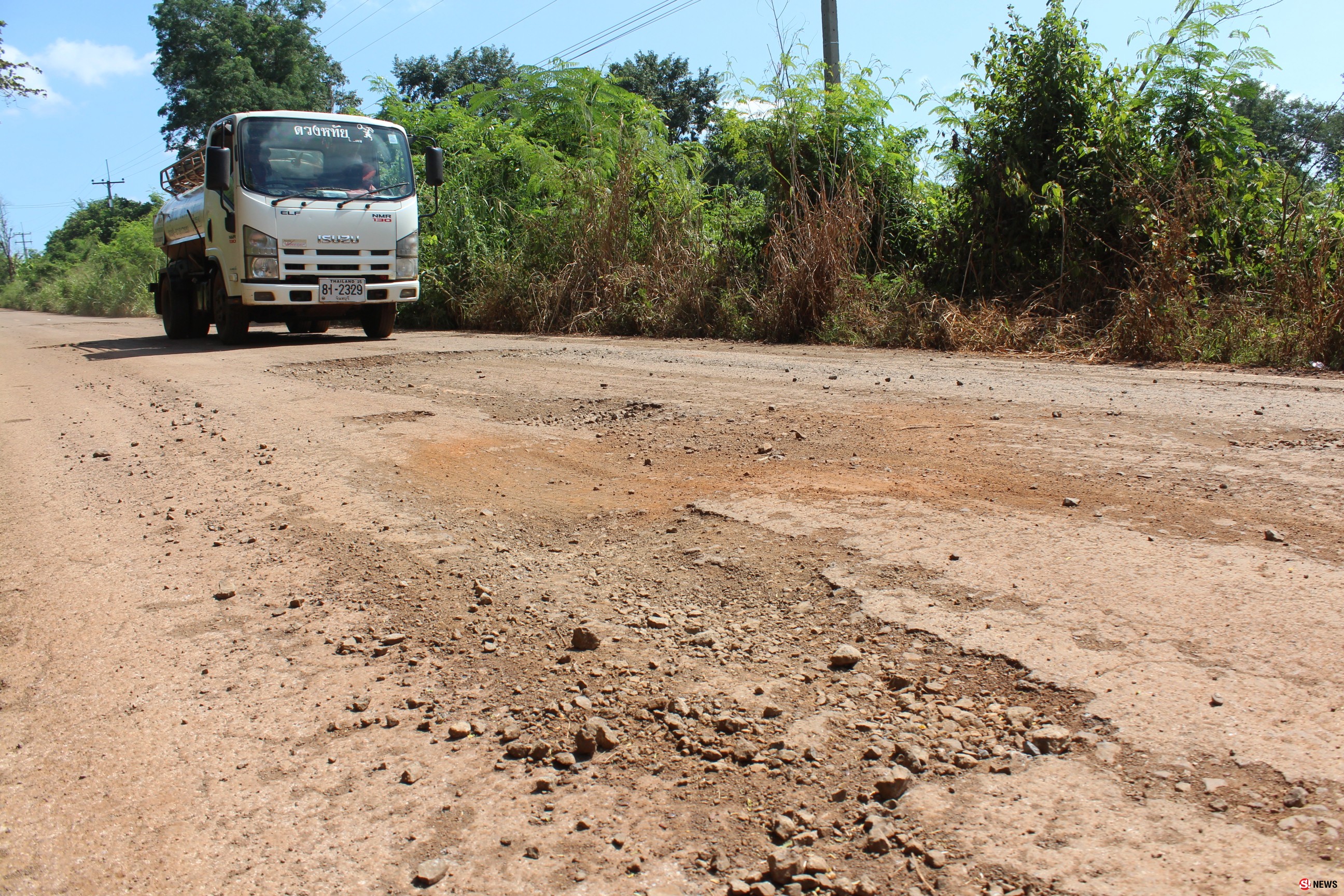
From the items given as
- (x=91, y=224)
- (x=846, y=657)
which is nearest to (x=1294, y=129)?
(x=846, y=657)

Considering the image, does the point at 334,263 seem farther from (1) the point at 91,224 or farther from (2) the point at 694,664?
(1) the point at 91,224

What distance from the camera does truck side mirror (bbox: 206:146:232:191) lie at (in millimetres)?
10477

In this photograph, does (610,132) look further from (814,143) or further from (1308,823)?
(1308,823)

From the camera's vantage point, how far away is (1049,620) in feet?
8.25

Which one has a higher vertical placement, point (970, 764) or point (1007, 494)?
point (1007, 494)

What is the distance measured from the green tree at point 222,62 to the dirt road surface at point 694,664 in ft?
129

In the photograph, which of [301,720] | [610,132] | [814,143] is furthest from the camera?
[610,132]

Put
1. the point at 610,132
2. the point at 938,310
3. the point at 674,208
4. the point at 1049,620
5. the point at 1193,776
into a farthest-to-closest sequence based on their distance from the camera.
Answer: the point at 610,132
the point at 674,208
the point at 938,310
the point at 1049,620
the point at 1193,776

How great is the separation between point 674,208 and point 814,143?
7.92 feet

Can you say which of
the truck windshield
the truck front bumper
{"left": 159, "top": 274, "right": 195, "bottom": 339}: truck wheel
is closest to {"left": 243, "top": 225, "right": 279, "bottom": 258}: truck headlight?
the truck front bumper

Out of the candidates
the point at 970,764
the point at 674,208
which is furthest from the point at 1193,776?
the point at 674,208

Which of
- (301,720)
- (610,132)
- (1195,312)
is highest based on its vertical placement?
(610,132)

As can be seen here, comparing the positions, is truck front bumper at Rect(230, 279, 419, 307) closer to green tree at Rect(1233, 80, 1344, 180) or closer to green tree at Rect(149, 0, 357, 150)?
green tree at Rect(1233, 80, 1344, 180)

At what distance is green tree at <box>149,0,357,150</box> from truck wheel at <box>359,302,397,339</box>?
99.6 ft
